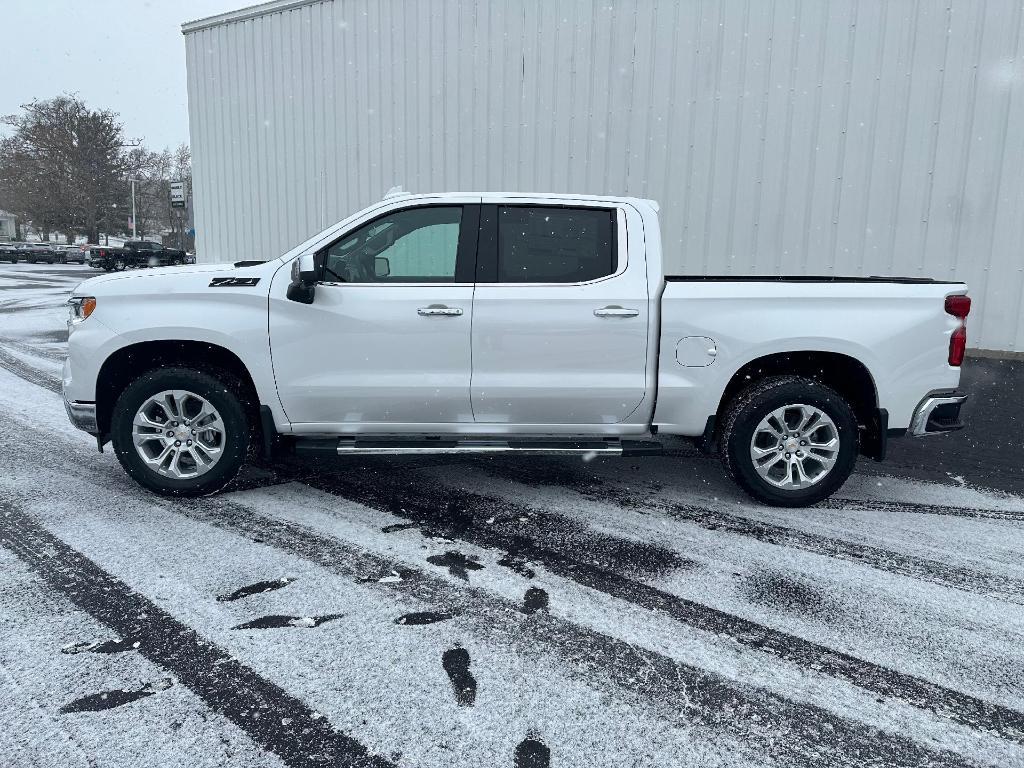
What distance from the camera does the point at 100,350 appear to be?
4.46m

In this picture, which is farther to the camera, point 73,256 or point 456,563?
point 73,256

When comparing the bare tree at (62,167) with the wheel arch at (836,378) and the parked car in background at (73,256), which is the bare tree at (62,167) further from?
the wheel arch at (836,378)

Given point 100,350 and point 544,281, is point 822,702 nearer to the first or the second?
point 544,281

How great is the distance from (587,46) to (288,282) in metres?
5.88

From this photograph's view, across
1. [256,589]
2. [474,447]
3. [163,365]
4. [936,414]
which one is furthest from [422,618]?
[936,414]

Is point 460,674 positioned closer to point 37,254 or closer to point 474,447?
point 474,447

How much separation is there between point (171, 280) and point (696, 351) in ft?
11.0

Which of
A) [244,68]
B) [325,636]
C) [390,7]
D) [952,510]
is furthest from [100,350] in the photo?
[244,68]

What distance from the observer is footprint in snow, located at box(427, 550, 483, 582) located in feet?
11.7

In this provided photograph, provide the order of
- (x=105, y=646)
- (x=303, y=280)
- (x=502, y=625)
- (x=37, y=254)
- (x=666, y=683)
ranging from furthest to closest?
1. (x=37, y=254)
2. (x=303, y=280)
3. (x=502, y=625)
4. (x=105, y=646)
5. (x=666, y=683)

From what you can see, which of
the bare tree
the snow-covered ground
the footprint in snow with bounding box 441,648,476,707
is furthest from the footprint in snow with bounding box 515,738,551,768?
the bare tree

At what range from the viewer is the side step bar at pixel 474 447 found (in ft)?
14.7

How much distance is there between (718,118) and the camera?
798 centimetres

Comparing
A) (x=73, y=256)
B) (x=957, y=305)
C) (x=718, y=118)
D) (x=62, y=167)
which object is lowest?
(x=957, y=305)
